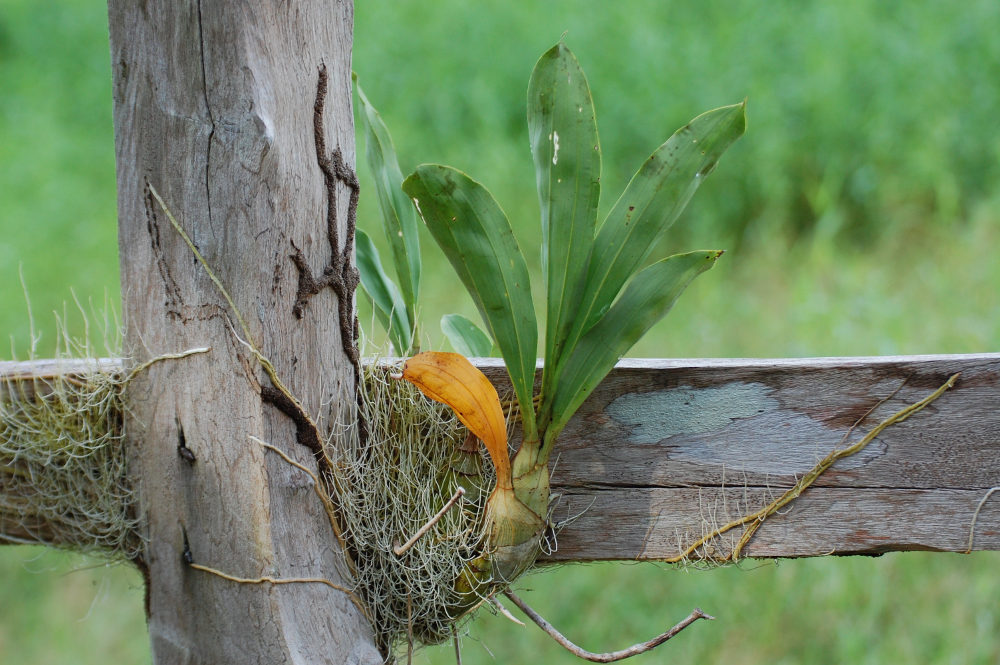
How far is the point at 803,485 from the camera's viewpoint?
2.09 ft

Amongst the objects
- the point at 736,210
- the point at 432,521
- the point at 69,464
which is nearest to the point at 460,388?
the point at 432,521

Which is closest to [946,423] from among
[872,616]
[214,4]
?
[214,4]

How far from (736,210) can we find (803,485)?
65.4 inches

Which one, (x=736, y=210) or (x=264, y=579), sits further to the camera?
(x=736, y=210)

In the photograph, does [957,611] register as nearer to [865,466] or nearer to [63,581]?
[865,466]

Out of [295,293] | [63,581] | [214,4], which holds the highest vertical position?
[214,4]

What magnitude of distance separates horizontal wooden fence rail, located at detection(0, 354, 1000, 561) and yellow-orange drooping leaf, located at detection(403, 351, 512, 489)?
0.27ft

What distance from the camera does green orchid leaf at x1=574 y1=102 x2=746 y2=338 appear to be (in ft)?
1.76

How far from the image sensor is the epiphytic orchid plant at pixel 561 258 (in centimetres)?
54

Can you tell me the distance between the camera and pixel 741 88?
228 cm

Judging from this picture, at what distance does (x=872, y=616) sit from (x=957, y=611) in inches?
6.1

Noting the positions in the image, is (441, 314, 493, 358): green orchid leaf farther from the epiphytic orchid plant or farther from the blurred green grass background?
the blurred green grass background

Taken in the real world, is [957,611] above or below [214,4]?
below

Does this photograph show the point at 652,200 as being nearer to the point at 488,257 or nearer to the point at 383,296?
the point at 488,257
